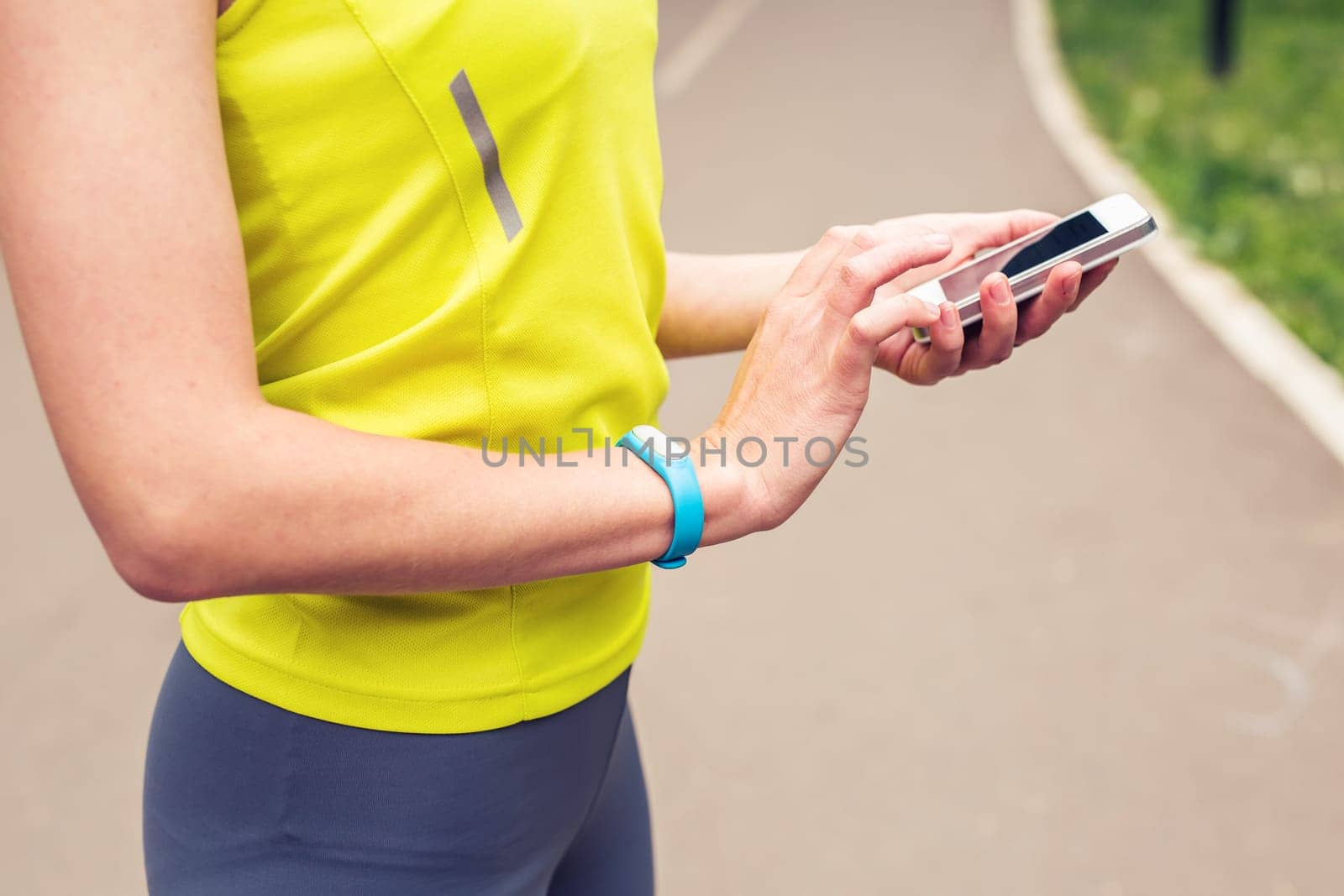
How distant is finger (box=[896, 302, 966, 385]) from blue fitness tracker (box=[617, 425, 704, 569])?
28cm

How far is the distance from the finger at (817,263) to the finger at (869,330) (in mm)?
98

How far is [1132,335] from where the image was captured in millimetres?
5000

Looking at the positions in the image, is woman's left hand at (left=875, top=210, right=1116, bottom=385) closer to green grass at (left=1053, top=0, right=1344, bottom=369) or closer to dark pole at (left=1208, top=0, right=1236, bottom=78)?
green grass at (left=1053, top=0, right=1344, bottom=369)

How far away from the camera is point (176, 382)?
0.83 metres

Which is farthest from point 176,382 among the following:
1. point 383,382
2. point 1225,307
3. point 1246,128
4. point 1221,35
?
point 1221,35

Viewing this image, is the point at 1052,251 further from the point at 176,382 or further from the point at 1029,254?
the point at 176,382

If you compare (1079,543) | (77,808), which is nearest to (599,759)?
(77,808)

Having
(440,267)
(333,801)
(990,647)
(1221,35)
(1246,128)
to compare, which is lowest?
(1246,128)

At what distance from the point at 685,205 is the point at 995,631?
12.1 ft

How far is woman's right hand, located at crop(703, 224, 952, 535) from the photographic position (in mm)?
1073

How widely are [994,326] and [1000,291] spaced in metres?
0.04

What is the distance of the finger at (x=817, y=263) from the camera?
3.83ft

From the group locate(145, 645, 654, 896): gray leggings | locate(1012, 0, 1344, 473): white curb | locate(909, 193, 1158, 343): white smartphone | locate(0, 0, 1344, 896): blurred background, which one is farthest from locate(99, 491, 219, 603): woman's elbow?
locate(1012, 0, 1344, 473): white curb

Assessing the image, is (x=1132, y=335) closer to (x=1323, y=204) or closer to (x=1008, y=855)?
(x=1323, y=204)
